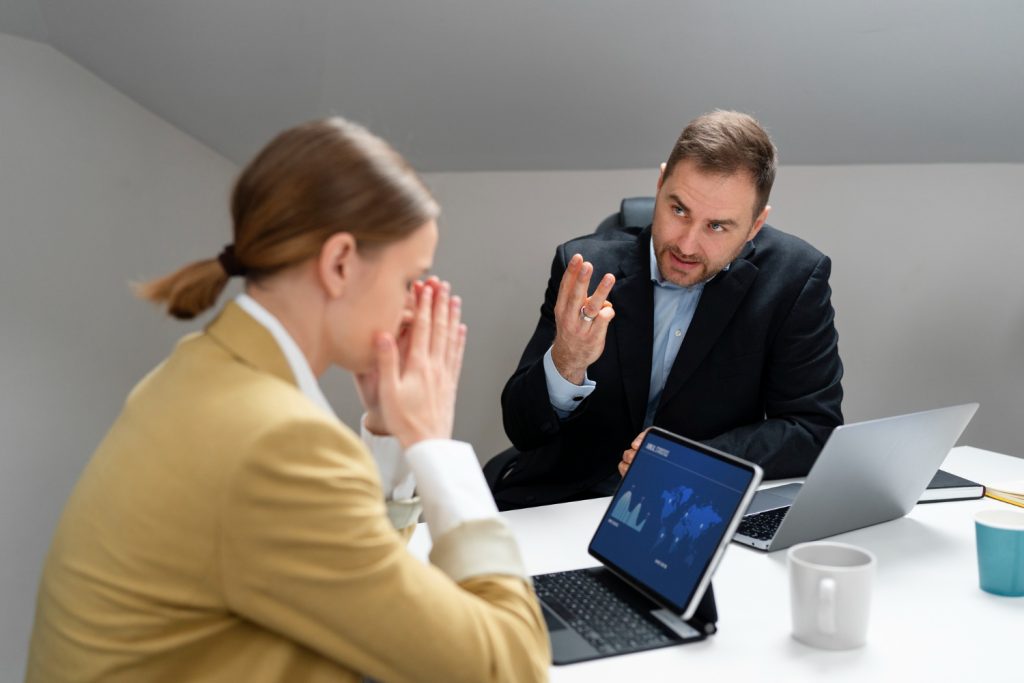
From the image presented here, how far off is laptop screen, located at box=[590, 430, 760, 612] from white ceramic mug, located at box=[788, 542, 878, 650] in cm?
10

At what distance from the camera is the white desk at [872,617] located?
96 cm

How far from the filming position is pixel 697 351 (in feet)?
6.09

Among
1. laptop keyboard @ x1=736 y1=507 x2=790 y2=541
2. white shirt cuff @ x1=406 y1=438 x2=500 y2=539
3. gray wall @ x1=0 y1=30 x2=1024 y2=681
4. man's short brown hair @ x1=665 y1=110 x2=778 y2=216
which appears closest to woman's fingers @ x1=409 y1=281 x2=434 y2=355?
white shirt cuff @ x1=406 y1=438 x2=500 y2=539

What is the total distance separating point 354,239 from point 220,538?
0.30 m

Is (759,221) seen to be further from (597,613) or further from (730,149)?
(597,613)

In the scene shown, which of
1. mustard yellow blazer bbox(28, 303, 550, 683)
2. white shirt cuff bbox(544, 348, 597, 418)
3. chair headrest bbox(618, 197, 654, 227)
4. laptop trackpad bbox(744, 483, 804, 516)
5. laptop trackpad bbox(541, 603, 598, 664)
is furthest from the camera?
chair headrest bbox(618, 197, 654, 227)

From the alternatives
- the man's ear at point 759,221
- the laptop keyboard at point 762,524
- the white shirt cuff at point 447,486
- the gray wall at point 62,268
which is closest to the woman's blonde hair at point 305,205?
the white shirt cuff at point 447,486

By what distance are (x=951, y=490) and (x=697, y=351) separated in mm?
525

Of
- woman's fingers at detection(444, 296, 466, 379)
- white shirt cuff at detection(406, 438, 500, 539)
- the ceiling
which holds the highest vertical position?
the ceiling

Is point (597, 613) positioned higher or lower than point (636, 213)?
lower

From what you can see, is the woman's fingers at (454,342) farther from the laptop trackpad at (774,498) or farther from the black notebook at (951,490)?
the black notebook at (951,490)

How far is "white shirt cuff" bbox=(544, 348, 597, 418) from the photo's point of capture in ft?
5.67

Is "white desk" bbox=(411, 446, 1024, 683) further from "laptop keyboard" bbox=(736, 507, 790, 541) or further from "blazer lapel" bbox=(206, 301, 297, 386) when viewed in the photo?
"blazer lapel" bbox=(206, 301, 297, 386)

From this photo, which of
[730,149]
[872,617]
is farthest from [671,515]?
[730,149]
